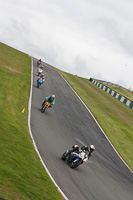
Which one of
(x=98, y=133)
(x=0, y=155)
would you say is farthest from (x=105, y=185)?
(x=98, y=133)

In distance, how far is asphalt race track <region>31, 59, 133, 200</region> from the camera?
12.6m

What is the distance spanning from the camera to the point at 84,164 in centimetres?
1627

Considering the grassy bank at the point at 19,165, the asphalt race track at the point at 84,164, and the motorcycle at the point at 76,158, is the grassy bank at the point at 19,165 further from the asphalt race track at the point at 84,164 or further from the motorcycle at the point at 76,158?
the motorcycle at the point at 76,158

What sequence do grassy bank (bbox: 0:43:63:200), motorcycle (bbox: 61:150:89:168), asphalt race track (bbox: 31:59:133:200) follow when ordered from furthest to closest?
1. motorcycle (bbox: 61:150:89:168)
2. asphalt race track (bbox: 31:59:133:200)
3. grassy bank (bbox: 0:43:63:200)

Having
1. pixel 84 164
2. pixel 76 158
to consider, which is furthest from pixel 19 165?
pixel 84 164

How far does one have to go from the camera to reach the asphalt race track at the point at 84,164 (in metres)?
12.6

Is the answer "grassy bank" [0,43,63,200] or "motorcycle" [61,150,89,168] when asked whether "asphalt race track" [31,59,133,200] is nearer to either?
"motorcycle" [61,150,89,168]

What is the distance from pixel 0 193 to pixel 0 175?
1.15m

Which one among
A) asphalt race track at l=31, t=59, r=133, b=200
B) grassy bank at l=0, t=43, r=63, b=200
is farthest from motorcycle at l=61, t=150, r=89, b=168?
grassy bank at l=0, t=43, r=63, b=200

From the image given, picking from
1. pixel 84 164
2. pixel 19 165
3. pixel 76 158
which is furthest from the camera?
pixel 84 164

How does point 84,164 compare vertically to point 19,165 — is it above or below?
below

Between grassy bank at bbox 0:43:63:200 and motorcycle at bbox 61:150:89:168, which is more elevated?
motorcycle at bbox 61:150:89:168

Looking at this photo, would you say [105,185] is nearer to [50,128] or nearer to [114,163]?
[114,163]

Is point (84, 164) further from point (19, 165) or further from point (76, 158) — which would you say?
point (19, 165)
